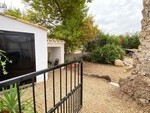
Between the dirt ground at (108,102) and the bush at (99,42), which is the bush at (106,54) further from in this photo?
the dirt ground at (108,102)

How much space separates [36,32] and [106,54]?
8705 mm

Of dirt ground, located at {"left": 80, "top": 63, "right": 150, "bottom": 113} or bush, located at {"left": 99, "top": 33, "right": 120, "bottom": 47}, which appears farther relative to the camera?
bush, located at {"left": 99, "top": 33, "right": 120, "bottom": 47}

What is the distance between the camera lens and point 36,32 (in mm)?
7691

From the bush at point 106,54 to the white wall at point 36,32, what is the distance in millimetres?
7842

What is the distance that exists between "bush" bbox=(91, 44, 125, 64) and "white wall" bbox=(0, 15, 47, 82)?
7.84 metres

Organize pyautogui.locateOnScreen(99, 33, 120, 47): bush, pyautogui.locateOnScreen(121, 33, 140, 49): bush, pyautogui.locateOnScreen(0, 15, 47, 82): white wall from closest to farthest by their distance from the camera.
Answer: pyautogui.locateOnScreen(0, 15, 47, 82): white wall < pyautogui.locateOnScreen(99, 33, 120, 47): bush < pyautogui.locateOnScreen(121, 33, 140, 49): bush

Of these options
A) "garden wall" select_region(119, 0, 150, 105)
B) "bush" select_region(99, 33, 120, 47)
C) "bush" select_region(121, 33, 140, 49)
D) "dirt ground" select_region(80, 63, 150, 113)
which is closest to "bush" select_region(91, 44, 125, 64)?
"bush" select_region(99, 33, 120, 47)

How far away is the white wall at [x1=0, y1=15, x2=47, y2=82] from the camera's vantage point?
6.53 m

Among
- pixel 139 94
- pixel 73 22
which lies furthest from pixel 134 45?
pixel 139 94

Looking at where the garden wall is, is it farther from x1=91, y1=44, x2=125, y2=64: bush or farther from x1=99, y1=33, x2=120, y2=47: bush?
x1=99, y1=33, x2=120, y2=47: bush

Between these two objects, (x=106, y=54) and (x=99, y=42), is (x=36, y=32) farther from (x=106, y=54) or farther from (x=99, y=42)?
(x=99, y=42)

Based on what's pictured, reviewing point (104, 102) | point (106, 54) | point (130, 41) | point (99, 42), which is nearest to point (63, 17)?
point (106, 54)

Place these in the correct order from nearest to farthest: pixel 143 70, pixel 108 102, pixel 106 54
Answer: pixel 108 102
pixel 143 70
pixel 106 54

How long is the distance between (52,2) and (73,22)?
1.95 metres
